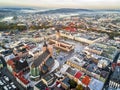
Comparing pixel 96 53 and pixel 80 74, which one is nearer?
pixel 80 74

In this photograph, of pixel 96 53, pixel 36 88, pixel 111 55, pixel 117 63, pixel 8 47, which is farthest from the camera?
pixel 8 47

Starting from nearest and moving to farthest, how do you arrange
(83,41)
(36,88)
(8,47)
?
(36,88)
(8,47)
(83,41)

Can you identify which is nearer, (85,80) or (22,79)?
(85,80)

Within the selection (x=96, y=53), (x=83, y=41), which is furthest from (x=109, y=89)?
(x=83, y=41)

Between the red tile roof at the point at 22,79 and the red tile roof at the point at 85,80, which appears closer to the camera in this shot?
the red tile roof at the point at 85,80

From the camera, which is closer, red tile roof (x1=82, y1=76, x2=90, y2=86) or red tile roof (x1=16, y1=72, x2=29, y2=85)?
red tile roof (x1=82, y1=76, x2=90, y2=86)

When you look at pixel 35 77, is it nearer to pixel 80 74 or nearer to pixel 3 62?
pixel 80 74

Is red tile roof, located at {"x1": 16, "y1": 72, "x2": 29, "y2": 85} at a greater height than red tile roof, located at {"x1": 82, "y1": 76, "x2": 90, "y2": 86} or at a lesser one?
lesser

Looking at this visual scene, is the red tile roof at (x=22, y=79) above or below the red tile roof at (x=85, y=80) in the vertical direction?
below

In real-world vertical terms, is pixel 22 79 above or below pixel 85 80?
below
